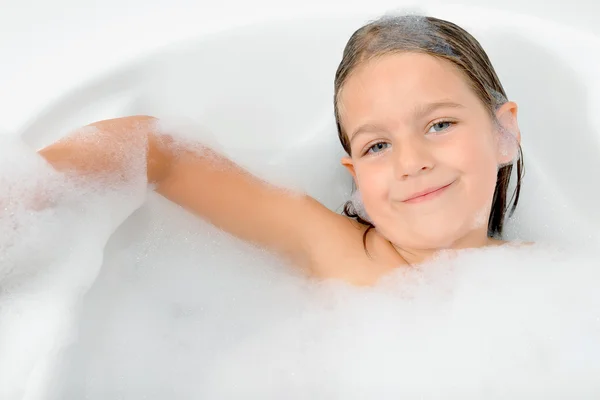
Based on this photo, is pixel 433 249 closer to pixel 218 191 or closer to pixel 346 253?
pixel 346 253

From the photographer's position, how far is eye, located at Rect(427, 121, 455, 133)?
88cm

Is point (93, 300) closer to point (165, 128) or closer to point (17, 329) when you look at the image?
point (17, 329)

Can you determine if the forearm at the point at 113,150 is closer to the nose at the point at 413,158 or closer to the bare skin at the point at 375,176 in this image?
the bare skin at the point at 375,176

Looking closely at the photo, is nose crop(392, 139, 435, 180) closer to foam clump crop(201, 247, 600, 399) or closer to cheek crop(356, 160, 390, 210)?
cheek crop(356, 160, 390, 210)

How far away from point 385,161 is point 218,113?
0.35m

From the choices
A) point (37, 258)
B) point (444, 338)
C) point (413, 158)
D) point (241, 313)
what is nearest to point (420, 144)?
point (413, 158)

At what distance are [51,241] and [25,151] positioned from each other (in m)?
0.12

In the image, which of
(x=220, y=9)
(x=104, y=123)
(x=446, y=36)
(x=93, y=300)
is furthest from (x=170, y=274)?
(x=446, y=36)

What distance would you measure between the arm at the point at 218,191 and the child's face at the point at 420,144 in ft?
0.39

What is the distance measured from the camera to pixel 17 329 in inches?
32.6

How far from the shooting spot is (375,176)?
0.91 m

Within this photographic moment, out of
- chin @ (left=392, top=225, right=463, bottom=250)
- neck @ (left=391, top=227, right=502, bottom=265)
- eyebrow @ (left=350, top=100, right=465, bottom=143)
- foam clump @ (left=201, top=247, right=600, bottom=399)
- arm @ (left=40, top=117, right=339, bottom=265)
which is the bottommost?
foam clump @ (left=201, top=247, right=600, bottom=399)

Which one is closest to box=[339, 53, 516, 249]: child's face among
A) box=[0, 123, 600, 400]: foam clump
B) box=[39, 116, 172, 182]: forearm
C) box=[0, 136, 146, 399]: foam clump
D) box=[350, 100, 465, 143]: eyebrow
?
box=[350, 100, 465, 143]: eyebrow

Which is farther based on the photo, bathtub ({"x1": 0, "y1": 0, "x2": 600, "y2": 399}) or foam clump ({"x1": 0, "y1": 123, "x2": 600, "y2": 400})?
bathtub ({"x1": 0, "y1": 0, "x2": 600, "y2": 399})
